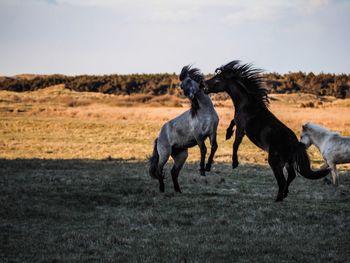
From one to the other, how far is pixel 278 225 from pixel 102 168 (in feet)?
37.2

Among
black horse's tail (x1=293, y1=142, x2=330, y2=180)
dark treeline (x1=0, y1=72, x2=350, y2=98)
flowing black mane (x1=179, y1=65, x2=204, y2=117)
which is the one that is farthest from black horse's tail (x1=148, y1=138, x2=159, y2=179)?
dark treeline (x1=0, y1=72, x2=350, y2=98)

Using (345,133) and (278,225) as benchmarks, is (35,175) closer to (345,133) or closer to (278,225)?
(278,225)

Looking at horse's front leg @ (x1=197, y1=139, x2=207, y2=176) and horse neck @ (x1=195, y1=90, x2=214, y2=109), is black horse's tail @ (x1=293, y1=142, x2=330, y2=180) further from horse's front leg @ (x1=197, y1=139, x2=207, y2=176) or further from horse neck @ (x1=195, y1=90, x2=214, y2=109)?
horse neck @ (x1=195, y1=90, x2=214, y2=109)

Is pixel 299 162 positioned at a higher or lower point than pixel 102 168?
higher

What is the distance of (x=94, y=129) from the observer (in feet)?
124

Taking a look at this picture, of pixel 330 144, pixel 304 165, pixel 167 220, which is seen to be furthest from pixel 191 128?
pixel 330 144

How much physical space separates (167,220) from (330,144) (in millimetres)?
6883

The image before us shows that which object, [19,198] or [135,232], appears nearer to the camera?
[135,232]

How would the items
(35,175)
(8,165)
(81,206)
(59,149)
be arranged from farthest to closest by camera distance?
(59,149)
(8,165)
(35,175)
(81,206)

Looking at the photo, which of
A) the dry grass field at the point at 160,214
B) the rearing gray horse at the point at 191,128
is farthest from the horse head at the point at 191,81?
the dry grass field at the point at 160,214

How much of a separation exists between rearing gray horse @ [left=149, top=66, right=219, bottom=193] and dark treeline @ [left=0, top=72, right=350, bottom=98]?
61772 mm

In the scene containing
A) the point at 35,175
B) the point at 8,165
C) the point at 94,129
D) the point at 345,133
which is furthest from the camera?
the point at 94,129

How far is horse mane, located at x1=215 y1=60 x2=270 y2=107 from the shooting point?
1032cm

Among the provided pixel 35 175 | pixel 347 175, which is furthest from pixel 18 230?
pixel 347 175
